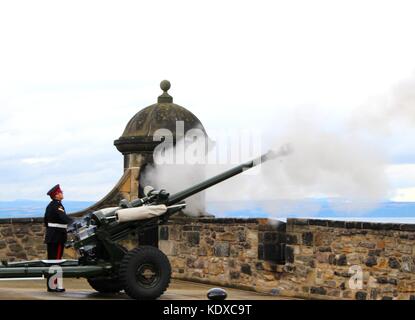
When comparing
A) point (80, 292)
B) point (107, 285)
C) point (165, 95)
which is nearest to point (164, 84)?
point (165, 95)

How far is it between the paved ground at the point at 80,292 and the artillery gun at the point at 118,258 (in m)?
0.25

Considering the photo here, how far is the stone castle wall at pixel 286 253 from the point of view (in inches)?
462

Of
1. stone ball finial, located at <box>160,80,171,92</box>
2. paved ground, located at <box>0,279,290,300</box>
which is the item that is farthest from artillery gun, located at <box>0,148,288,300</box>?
stone ball finial, located at <box>160,80,171,92</box>

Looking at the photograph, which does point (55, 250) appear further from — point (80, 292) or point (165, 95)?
point (165, 95)

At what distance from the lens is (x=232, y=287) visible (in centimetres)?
1445

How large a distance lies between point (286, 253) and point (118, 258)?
259cm

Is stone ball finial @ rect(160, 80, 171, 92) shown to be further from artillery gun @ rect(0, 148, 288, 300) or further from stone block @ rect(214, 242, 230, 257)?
artillery gun @ rect(0, 148, 288, 300)

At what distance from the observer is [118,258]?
11.9m

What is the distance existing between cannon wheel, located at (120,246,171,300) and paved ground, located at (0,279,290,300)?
1.34 feet

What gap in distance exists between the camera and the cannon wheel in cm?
1162

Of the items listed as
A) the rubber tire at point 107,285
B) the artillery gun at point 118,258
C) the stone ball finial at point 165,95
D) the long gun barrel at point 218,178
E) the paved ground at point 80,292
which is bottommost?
the paved ground at point 80,292

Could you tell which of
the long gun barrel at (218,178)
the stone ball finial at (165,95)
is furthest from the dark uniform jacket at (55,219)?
the stone ball finial at (165,95)

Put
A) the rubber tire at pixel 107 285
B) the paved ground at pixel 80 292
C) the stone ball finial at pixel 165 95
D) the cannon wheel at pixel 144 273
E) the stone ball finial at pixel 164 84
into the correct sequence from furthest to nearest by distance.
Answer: the stone ball finial at pixel 164 84 < the stone ball finial at pixel 165 95 < the rubber tire at pixel 107 285 < the paved ground at pixel 80 292 < the cannon wheel at pixel 144 273

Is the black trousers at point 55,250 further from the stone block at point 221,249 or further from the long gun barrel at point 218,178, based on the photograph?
the stone block at point 221,249
